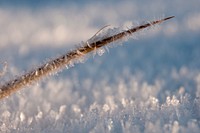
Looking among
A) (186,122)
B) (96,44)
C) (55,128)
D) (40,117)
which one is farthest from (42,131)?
(96,44)

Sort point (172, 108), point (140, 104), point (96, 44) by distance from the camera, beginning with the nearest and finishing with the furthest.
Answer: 1. point (96, 44)
2. point (172, 108)
3. point (140, 104)

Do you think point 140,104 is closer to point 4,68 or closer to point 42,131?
point 42,131

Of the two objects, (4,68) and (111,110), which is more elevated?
(4,68)

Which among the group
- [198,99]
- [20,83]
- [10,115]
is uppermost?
[20,83]

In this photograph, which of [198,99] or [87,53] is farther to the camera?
[198,99]

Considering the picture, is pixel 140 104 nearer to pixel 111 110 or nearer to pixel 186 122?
pixel 111 110

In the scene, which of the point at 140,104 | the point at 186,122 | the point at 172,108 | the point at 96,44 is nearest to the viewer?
the point at 96,44
